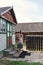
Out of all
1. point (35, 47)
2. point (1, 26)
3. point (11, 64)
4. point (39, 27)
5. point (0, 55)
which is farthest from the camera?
point (39, 27)

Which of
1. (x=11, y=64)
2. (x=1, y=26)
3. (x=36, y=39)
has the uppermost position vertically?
(x=1, y=26)

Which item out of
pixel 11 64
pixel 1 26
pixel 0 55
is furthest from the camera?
pixel 1 26

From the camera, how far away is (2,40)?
12234mm

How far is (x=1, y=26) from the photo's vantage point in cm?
1203

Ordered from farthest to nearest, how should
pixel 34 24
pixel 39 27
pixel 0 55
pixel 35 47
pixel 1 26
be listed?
pixel 34 24 → pixel 39 27 → pixel 35 47 → pixel 1 26 → pixel 0 55

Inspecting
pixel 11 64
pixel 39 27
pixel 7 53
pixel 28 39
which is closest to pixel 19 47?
pixel 28 39

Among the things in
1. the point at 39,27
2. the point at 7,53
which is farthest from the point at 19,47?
the point at 39,27

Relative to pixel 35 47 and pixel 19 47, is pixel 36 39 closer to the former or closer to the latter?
pixel 35 47

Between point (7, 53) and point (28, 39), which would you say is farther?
point (28, 39)

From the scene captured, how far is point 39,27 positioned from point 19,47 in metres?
18.0

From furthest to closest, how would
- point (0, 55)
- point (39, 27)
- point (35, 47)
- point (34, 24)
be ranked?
point (34, 24) < point (39, 27) < point (35, 47) < point (0, 55)

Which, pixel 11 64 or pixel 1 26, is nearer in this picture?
pixel 11 64

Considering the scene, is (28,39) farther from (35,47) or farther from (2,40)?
(2,40)

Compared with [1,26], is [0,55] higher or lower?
lower
